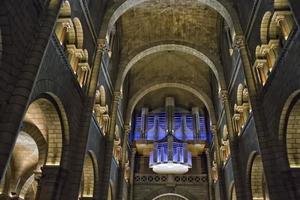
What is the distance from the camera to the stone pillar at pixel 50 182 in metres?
9.68

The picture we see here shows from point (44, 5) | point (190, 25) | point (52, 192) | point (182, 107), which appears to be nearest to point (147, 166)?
point (182, 107)

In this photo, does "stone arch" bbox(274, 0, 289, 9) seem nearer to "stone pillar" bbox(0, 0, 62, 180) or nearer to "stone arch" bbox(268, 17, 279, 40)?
"stone arch" bbox(268, 17, 279, 40)

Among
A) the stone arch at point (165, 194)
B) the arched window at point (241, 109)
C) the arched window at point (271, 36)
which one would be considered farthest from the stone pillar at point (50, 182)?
the stone arch at point (165, 194)

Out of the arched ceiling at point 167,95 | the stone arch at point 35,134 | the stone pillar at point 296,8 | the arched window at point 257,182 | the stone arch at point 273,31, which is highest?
the arched ceiling at point 167,95

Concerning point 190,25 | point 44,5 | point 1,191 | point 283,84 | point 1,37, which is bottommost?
point 1,191

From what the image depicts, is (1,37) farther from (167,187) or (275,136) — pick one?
(167,187)

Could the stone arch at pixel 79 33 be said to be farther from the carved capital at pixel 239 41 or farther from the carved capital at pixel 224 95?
the carved capital at pixel 224 95

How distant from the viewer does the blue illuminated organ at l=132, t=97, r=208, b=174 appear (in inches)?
960

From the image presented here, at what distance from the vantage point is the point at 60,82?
1000cm

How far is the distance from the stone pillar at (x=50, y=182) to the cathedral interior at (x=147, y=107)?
36 mm

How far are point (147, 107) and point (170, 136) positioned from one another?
4968 mm

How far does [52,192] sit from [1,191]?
27.8 ft

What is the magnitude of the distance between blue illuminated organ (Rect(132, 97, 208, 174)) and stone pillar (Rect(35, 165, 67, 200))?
14554 mm

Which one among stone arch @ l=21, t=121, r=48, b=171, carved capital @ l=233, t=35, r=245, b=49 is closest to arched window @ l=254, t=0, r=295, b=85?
carved capital @ l=233, t=35, r=245, b=49
